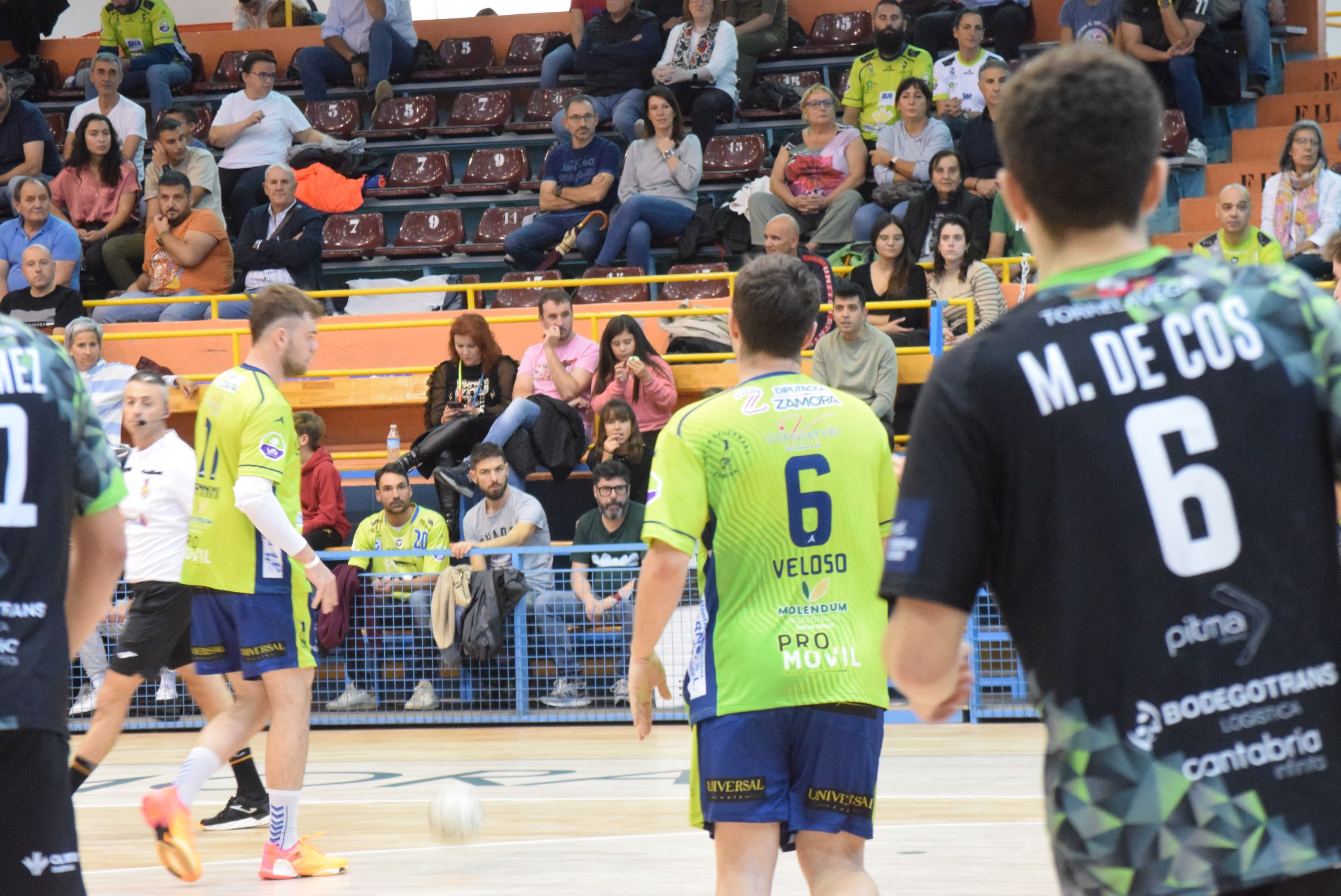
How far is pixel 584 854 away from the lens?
5.54 metres

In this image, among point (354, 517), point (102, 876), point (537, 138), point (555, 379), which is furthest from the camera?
point (537, 138)

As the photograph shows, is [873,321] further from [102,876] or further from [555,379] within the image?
[102,876]

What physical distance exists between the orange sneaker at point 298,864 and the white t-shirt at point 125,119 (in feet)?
33.0

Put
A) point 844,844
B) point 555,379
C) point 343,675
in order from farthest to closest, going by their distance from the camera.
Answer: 1. point 555,379
2. point 343,675
3. point 844,844

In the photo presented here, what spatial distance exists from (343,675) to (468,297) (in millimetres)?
3640

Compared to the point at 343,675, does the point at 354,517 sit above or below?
above

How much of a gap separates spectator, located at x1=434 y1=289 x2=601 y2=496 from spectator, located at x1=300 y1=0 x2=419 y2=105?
575cm

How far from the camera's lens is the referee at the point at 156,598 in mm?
5996

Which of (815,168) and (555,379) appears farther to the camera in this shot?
(815,168)

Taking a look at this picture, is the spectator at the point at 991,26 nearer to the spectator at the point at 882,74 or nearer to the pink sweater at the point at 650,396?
the spectator at the point at 882,74

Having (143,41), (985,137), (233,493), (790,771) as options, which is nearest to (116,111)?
(143,41)

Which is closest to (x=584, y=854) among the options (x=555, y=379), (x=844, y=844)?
(x=844, y=844)

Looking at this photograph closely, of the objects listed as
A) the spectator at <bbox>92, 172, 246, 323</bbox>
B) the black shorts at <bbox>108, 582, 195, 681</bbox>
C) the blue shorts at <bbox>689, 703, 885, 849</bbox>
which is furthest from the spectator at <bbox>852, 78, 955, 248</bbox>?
the blue shorts at <bbox>689, 703, 885, 849</bbox>

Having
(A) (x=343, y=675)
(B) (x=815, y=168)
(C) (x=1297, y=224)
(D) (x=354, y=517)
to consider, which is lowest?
(A) (x=343, y=675)
